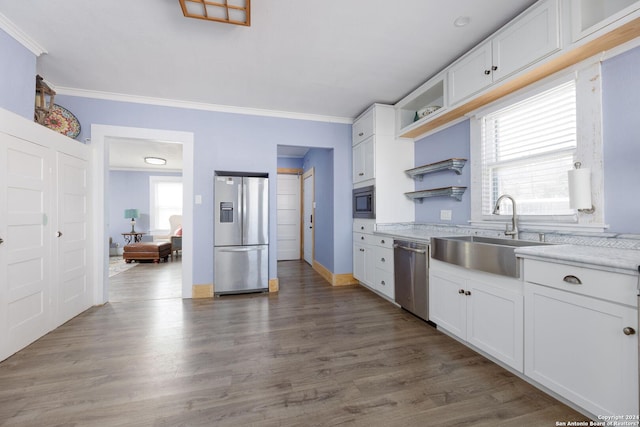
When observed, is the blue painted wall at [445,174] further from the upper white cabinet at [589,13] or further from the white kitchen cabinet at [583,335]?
the white kitchen cabinet at [583,335]

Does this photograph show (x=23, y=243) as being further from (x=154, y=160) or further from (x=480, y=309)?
(x=154, y=160)

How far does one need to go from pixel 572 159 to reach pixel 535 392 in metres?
1.61

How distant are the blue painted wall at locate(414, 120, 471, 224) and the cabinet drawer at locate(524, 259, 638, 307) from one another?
128 centimetres

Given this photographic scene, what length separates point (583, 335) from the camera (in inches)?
54.1

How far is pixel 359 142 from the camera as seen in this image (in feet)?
13.0

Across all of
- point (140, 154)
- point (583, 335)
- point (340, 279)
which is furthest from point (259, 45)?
point (140, 154)

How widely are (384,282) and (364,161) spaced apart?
5.54ft

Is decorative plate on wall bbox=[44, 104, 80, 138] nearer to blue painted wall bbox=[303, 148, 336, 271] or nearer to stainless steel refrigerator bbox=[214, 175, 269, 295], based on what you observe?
stainless steel refrigerator bbox=[214, 175, 269, 295]

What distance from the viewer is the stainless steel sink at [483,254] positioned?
5.78 ft

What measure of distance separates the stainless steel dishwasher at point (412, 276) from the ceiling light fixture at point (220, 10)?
96.5 inches

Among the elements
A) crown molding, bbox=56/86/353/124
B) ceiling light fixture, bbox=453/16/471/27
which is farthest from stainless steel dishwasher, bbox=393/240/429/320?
crown molding, bbox=56/86/353/124

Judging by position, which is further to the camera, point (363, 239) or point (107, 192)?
point (363, 239)

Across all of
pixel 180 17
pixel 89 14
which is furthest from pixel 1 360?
pixel 180 17

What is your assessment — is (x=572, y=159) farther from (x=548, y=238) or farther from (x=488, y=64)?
(x=488, y=64)
